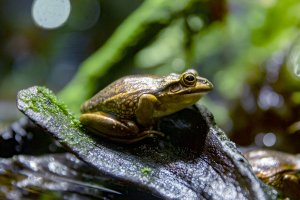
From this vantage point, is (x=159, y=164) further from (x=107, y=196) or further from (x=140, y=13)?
(x=140, y=13)

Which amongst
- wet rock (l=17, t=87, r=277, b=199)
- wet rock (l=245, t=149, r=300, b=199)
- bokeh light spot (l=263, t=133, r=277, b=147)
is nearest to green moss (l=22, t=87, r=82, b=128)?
wet rock (l=17, t=87, r=277, b=199)

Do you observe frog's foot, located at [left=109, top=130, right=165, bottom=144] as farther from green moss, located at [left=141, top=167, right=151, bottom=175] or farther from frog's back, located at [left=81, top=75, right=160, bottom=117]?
green moss, located at [left=141, top=167, right=151, bottom=175]

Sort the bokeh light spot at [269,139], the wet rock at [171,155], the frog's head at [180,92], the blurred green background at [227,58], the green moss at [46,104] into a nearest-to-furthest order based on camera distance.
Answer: the wet rock at [171,155]
the green moss at [46,104]
the frog's head at [180,92]
the bokeh light spot at [269,139]
the blurred green background at [227,58]

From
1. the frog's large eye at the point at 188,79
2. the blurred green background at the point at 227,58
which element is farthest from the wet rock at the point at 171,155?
the blurred green background at the point at 227,58

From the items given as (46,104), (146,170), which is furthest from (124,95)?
(146,170)

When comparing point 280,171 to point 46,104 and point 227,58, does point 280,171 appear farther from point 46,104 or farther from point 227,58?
point 227,58

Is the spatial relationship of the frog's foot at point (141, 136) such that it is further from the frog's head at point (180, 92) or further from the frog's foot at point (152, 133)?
the frog's head at point (180, 92)
